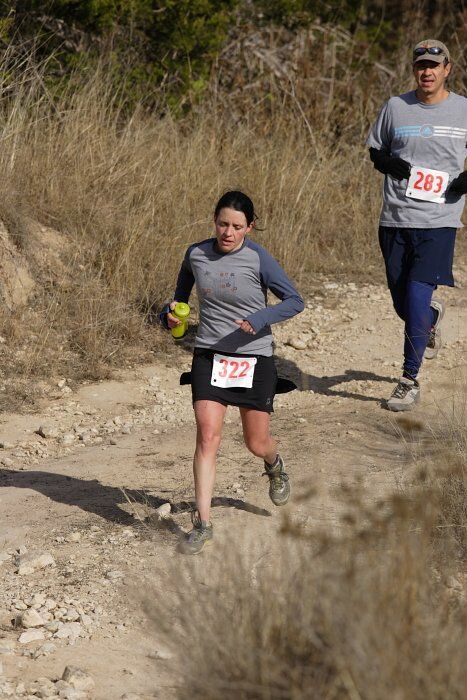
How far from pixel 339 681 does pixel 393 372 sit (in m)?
A: 5.27

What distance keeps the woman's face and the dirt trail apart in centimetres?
116

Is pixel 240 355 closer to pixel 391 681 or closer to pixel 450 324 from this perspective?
pixel 391 681

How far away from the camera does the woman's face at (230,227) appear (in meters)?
4.91

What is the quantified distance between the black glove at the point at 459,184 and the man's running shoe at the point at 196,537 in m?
2.84

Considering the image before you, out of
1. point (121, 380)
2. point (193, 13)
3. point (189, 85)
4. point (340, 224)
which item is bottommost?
point (121, 380)

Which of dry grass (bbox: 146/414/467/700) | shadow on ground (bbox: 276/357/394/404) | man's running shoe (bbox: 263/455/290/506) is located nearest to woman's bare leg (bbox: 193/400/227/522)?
man's running shoe (bbox: 263/455/290/506)

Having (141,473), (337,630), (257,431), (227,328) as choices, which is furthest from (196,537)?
(337,630)

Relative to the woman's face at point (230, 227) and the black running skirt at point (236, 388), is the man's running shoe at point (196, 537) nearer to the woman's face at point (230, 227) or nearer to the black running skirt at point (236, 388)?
the black running skirt at point (236, 388)

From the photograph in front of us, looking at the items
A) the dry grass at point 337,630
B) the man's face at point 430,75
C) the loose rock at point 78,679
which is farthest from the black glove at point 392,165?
the loose rock at point 78,679

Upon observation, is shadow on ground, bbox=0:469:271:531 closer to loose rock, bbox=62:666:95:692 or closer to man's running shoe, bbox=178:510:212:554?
man's running shoe, bbox=178:510:212:554

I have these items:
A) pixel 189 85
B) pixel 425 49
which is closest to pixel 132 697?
pixel 425 49

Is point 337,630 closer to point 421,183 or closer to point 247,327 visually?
point 247,327

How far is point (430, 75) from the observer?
6.64 meters

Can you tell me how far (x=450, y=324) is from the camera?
8.99 metres
